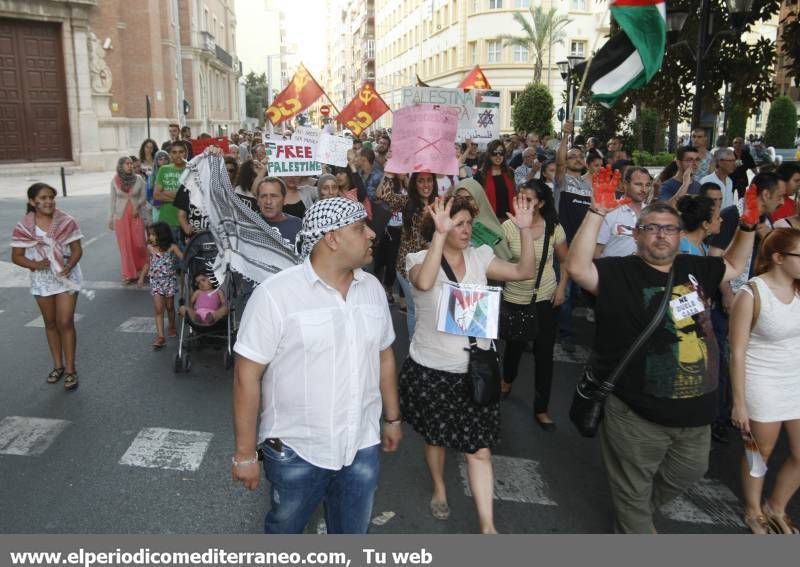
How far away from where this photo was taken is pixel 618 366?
321 cm

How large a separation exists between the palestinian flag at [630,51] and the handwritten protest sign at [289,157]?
3116mm

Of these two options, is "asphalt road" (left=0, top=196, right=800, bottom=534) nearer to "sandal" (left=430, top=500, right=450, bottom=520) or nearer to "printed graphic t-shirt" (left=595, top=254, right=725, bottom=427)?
"sandal" (left=430, top=500, right=450, bottom=520)

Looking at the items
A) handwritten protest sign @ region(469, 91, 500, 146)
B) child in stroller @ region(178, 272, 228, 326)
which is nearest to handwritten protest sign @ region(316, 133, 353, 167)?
child in stroller @ region(178, 272, 228, 326)

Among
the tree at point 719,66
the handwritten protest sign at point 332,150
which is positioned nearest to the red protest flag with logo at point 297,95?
the handwritten protest sign at point 332,150

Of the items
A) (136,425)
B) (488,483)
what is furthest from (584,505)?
(136,425)

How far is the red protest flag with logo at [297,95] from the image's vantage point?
11.6 metres

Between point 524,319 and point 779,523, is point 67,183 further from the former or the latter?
point 779,523

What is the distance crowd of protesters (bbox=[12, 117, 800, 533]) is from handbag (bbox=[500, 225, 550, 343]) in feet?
0.08

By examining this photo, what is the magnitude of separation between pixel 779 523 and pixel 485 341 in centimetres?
196

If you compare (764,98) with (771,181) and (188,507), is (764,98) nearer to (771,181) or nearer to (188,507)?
(771,181)

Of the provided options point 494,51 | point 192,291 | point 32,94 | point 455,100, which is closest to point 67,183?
point 32,94

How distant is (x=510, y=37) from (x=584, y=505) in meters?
50.3

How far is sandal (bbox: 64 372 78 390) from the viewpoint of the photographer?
565 centimetres

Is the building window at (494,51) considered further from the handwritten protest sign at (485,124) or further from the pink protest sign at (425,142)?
the pink protest sign at (425,142)
